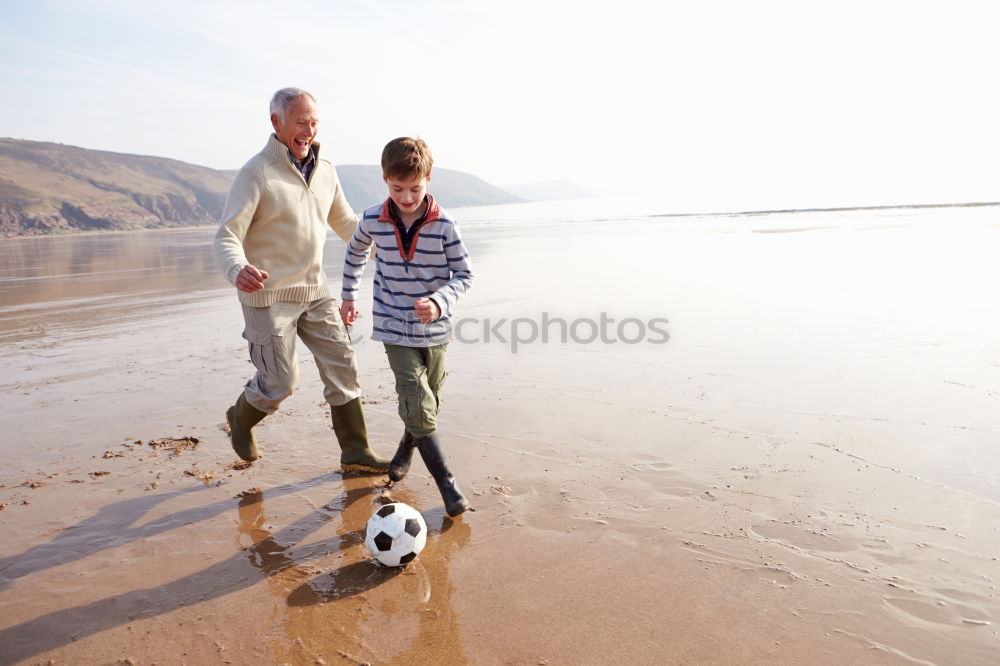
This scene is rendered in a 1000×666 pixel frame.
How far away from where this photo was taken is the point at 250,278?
3.33 meters

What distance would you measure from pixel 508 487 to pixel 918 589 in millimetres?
2021

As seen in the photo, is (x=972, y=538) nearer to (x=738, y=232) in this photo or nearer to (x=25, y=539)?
(x=25, y=539)

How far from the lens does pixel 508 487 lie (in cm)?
376

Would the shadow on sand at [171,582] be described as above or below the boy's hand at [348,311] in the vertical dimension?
below

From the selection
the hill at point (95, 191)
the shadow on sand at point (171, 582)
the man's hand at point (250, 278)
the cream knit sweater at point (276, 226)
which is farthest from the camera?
the hill at point (95, 191)

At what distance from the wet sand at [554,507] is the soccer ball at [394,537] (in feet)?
0.24

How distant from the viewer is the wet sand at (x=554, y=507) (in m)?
2.46

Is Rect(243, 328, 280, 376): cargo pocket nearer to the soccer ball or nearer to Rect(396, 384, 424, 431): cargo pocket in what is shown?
Rect(396, 384, 424, 431): cargo pocket

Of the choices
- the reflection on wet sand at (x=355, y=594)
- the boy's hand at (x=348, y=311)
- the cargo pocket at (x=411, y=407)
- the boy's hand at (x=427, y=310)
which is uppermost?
the boy's hand at (x=427, y=310)

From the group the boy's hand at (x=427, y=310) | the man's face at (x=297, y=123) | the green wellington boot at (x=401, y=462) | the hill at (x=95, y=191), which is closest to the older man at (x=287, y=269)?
the man's face at (x=297, y=123)

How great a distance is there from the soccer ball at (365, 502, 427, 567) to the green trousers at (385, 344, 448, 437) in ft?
1.75

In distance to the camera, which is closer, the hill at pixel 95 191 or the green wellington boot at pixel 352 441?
the green wellington boot at pixel 352 441

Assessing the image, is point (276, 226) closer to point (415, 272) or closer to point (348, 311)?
point (348, 311)

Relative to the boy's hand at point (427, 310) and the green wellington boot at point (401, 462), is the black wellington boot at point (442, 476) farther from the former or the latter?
the boy's hand at point (427, 310)
